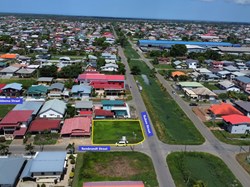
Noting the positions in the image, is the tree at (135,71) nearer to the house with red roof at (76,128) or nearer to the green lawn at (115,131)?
the green lawn at (115,131)

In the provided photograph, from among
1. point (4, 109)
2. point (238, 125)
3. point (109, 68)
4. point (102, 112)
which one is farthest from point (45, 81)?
point (238, 125)

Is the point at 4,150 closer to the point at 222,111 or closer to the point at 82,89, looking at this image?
the point at 82,89

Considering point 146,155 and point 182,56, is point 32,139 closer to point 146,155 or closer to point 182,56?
point 146,155

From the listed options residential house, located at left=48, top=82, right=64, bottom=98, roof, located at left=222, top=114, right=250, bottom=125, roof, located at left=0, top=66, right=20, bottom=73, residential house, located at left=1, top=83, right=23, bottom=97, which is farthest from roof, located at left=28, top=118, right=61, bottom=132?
roof, located at left=0, top=66, right=20, bottom=73

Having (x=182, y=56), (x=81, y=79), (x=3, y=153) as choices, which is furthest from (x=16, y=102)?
(x=182, y=56)

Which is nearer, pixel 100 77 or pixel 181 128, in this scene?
pixel 181 128

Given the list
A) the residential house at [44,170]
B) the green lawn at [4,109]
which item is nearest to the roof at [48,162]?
the residential house at [44,170]
